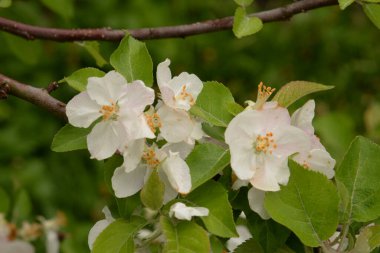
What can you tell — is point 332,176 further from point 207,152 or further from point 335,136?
point 335,136

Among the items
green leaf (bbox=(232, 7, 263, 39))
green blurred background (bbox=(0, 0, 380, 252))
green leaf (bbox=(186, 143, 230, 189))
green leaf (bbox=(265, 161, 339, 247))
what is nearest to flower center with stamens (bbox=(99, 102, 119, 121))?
green leaf (bbox=(186, 143, 230, 189))

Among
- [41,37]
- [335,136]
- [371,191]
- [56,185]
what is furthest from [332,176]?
[56,185]

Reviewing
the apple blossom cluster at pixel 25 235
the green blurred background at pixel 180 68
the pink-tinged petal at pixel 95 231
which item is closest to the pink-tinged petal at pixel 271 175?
the pink-tinged petal at pixel 95 231

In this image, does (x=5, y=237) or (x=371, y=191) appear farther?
(x=5, y=237)

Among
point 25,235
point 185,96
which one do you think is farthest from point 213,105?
point 25,235

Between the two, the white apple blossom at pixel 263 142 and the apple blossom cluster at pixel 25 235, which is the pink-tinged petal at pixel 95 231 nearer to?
the white apple blossom at pixel 263 142

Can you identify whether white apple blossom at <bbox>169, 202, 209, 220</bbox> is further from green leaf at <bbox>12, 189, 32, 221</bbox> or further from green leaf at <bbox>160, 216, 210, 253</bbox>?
green leaf at <bbox>12, 189, 32, 221</bbox>

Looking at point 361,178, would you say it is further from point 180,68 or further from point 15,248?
point 180,68
